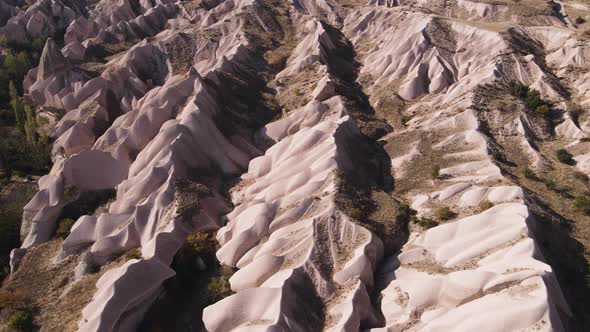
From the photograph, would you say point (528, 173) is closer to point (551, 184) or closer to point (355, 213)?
point (551, 184)

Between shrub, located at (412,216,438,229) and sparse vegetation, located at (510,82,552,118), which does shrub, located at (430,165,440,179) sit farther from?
sparse vegetation, located at (510,82,552,118)

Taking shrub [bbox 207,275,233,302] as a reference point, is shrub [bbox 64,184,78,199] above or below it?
above

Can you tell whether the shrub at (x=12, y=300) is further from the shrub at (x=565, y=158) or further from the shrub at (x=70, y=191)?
the shrub at (x=565, y=158)

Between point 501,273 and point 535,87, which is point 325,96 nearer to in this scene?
point 535,87

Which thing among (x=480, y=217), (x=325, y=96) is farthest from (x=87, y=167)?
(x=480, y=217)

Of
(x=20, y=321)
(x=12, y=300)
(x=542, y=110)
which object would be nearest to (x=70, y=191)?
(x=12, y=300)

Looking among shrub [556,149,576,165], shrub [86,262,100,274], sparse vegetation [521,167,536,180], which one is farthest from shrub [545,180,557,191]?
shrub [86,262,100,274]
